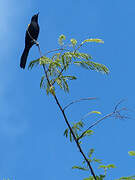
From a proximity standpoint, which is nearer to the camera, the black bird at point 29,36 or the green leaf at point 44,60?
the green leaf at point 44,60

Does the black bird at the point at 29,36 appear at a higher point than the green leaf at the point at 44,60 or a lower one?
higher

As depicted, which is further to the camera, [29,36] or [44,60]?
[29,36]

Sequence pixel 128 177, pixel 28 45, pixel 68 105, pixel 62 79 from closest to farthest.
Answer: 1. pixel 128 177
2. pixel 68 105
3. pixel 62 79
4. pixel 28 45

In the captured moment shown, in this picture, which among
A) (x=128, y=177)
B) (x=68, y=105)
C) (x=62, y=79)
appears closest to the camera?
(x=128, y=177)

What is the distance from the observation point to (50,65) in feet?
11.6

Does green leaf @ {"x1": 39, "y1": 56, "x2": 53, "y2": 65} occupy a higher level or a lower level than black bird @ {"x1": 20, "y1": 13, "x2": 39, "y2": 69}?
lower

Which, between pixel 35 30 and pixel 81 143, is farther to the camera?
pixel 35 30

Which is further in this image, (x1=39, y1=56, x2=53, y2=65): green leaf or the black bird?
the black bird

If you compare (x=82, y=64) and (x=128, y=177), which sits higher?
(x=82, y=64)

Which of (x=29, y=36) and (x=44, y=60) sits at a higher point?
(x=29, y=36)

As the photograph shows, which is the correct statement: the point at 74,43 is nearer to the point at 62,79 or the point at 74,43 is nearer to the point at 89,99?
the point at 62,79

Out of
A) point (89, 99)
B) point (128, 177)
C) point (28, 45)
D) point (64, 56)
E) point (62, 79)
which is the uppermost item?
point (28, 45)

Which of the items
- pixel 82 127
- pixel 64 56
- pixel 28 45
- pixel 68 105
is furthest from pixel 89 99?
pixel 28 45

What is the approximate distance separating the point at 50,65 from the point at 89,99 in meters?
0.68
